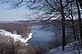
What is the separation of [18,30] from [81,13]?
1341 inches

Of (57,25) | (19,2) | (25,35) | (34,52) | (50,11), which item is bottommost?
(25,35)

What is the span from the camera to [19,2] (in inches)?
389

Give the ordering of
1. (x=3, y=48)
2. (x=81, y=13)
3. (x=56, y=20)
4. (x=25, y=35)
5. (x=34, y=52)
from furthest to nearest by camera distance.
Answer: (x=25, y=35) < (x=56, y=20) < (x=34, y=52) < (x=3, y=48) < (x=81, y=13)

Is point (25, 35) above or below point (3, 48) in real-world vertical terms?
below

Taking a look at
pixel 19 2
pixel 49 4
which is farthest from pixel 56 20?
pixel 19 2

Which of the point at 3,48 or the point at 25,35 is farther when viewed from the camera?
the point at 25,35

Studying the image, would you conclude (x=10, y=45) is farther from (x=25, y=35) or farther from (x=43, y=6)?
(x=25, y=35)

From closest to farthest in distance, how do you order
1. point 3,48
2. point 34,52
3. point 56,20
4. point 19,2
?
point 19,2 → point 3,48 → point 34,52 → point 56,20

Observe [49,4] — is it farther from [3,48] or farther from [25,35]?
[25,35]

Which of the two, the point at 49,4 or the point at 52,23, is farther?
the point at 52,23

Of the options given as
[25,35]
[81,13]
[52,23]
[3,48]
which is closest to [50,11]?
[52,23]

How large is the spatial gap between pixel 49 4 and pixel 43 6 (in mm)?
515

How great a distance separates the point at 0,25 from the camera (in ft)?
154

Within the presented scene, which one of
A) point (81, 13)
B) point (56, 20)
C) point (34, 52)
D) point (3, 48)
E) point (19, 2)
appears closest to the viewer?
point (19, 2)
